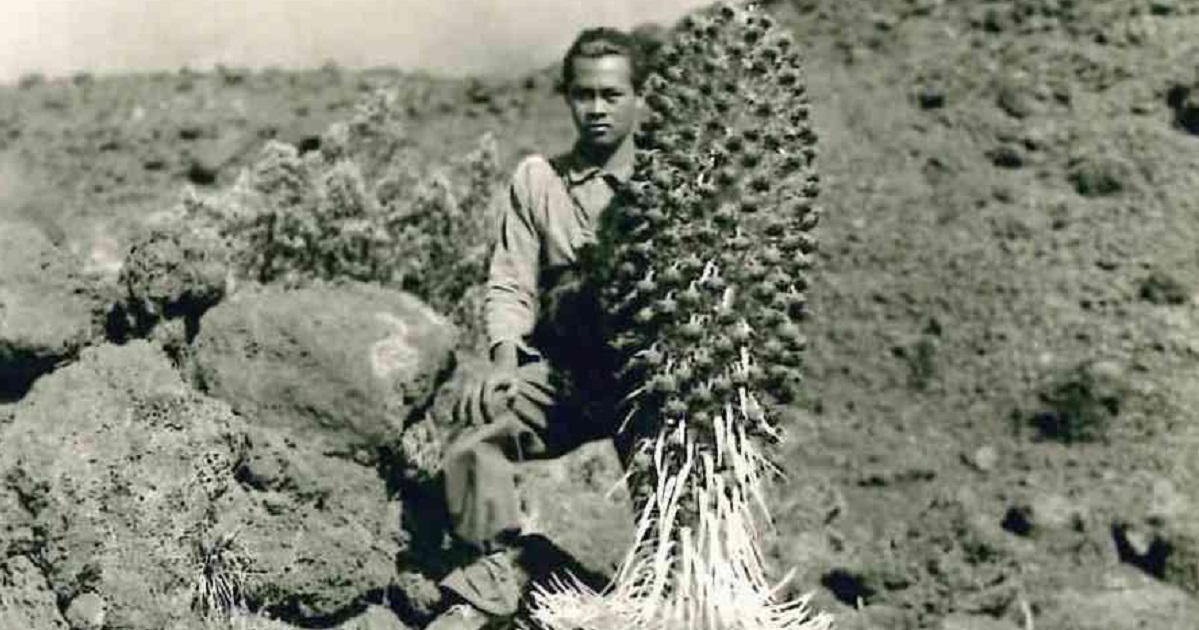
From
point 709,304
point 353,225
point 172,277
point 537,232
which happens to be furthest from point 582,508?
point 353,225

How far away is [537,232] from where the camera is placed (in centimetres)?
480

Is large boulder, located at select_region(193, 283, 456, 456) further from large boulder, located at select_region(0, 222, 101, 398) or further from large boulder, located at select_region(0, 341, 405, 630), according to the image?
large boulder, located at select_region(0, 222, 101, 398)

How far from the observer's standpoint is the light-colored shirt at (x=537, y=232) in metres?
4.72

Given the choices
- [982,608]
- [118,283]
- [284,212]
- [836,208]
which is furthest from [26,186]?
[118,283]

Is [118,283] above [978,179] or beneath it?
above

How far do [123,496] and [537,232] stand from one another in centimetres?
119

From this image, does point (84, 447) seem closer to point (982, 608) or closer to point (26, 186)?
point (982, 608)

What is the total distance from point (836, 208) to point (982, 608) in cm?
787

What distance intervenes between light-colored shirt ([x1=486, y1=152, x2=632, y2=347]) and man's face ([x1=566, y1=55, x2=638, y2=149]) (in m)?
0.09

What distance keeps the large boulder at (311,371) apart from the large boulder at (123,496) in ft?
0.61

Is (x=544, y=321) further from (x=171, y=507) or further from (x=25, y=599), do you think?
(x=25, y=599)

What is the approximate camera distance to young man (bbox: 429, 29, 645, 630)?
441 centimetres

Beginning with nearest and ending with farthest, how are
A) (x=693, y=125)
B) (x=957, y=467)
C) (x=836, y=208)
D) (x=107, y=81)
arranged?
(x=693, y=125) < (x=957, y=467) < (x=836, y=208) < (x=107, y=81)

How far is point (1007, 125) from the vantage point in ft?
59.0
